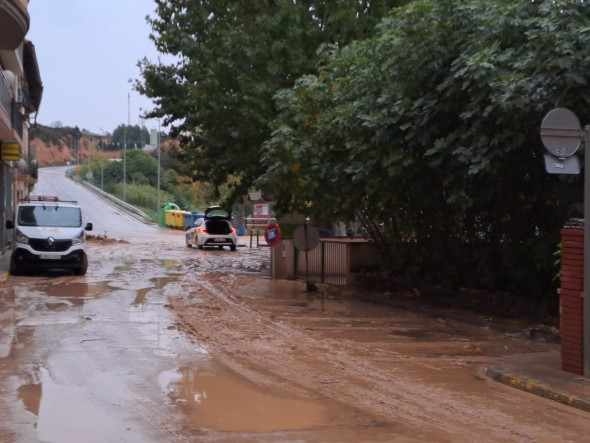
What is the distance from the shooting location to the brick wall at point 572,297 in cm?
891

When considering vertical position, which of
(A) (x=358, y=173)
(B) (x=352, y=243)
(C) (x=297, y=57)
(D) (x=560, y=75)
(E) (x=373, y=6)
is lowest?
(B) (x=352, y=243)

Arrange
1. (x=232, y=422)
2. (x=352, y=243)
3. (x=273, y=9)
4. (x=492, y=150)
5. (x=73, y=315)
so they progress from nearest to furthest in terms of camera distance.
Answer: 1. (x=232, y=422)
2. (x=492, y=150)
3. (x=73, y=315)
4. (x=352, y=243)
5. (x=273, y=9)

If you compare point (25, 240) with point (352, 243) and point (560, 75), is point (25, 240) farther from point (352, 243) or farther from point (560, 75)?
point (560, 75)

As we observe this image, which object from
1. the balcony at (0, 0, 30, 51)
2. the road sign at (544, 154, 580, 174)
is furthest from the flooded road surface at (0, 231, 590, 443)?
the balcony at (0, 0, 30, 51)

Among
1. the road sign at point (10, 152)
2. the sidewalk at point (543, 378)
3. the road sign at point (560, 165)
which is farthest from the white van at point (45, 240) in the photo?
the road sign at point (560, 165)

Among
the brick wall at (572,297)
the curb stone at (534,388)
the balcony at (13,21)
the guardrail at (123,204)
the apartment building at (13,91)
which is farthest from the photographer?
the guardrail at (123,204)

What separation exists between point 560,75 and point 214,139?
1279 centimetres

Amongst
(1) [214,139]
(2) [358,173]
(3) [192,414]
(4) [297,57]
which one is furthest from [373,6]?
(3) [192,414]

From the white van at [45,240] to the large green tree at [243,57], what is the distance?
Result: 14.9 ft

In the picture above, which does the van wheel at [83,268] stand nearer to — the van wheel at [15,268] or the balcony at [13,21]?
the van wheel at [15,268]

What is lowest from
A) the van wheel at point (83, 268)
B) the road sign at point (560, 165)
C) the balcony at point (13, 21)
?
the van wheel at point (83, 268)

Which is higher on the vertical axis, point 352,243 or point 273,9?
point 273,9

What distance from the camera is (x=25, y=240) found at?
65.1ft

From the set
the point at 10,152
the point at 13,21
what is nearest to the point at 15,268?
the point at 13,21
